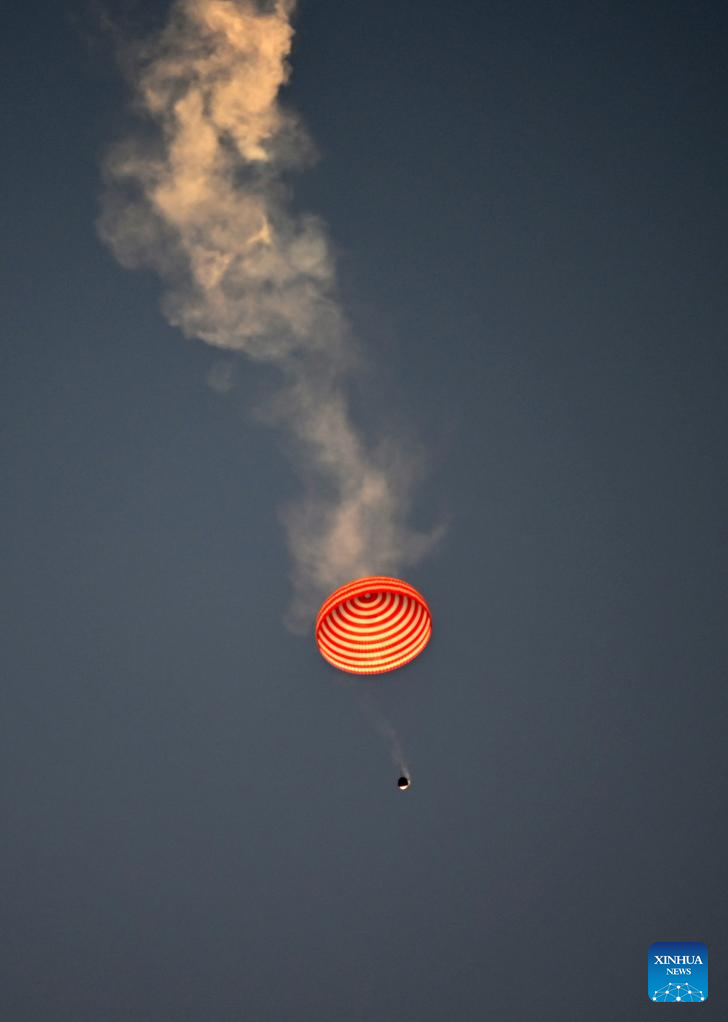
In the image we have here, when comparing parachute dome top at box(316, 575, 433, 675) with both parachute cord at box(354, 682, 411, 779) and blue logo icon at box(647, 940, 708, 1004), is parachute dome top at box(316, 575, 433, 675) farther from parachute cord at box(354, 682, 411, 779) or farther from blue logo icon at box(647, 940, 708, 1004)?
blue logo icon at box(647, 940, 708, 1004)

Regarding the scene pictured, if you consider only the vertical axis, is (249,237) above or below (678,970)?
above

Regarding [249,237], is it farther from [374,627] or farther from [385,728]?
[385,728]

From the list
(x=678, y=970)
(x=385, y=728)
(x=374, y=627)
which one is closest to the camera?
(x=374, y=627)

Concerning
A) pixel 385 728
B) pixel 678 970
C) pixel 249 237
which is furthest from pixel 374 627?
pixel 678 970

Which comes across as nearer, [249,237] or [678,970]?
[249,237]

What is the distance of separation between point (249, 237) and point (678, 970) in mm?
8219

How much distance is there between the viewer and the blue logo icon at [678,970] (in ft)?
33.1

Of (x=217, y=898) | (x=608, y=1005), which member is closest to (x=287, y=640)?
(x=217, y=898)

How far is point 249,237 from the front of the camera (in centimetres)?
814

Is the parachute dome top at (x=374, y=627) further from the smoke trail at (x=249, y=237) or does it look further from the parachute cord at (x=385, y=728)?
the parachute cord at (x=385, y=728)

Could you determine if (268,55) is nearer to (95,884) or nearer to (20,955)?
(95,884)

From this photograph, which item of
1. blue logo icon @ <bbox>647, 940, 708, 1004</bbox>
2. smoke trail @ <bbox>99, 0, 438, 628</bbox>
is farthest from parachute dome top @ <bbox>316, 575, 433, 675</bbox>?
blue logo icon @ <bbox>647, 940, 708, 1004</bbox>

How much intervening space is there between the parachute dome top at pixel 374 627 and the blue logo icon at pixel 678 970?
17.1ft

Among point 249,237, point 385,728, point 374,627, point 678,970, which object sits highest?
point 249,237
